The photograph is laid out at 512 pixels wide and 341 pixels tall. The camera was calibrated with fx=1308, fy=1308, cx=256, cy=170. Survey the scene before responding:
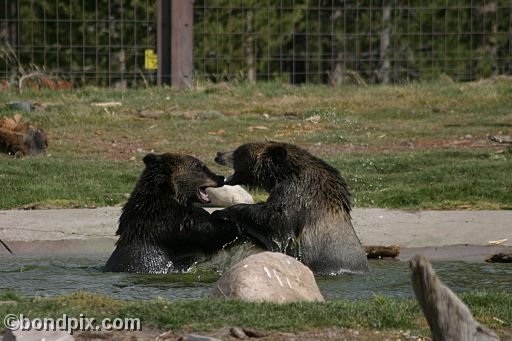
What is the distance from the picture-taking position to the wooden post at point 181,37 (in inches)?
825

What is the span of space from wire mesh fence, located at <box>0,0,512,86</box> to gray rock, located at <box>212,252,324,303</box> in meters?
15.8

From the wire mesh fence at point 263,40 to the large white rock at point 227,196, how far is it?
11432mm

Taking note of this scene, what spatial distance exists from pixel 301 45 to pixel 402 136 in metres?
9.83

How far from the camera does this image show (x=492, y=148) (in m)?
15.8

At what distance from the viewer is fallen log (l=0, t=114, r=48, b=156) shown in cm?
1497

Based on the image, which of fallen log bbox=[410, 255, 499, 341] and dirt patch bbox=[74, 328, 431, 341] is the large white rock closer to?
dirt patch bbox=[74, 328, 431, 341]

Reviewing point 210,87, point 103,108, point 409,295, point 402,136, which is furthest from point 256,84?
point 409,295

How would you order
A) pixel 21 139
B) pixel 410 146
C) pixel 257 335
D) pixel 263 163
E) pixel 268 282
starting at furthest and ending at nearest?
pixel 410 146 → pixel 21 139 → pixel 263 163 → pixel 268 282 → pixel 257 335

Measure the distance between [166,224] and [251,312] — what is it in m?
3.16

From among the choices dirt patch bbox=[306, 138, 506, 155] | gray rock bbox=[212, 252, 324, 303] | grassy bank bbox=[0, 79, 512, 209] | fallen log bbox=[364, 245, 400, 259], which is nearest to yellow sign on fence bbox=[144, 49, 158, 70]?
grassy bank bbox=[0, 79, 512, 209]

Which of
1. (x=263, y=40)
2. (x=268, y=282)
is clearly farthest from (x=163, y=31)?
(x=268, y=282)

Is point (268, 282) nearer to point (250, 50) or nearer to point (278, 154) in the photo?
point (278, 154)

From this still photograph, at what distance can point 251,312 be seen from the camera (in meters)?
6.72

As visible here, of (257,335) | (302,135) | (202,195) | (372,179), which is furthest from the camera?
(302,135)
